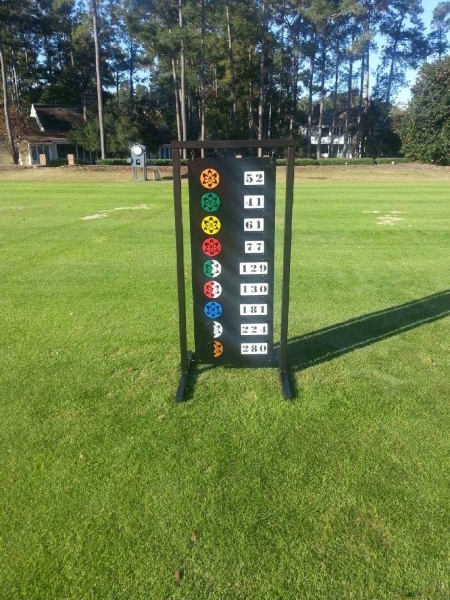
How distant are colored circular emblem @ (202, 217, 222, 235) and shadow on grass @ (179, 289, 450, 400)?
4.83 feet

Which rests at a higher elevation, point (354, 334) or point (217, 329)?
point (217, 329)

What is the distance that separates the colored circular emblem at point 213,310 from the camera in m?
4.29

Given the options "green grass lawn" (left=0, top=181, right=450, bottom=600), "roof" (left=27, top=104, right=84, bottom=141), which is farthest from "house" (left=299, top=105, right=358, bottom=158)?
"green grass lawn" (left=0, top=181, right=450, bottom=600)

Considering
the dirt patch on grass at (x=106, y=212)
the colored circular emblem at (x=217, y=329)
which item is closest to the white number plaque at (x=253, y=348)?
the colored circular emblem at (x=217, y=329)

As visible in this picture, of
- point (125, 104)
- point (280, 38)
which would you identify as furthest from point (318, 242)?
point (280, 38)

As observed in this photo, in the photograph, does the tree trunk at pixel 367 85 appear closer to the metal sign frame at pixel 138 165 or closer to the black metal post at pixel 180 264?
the metal sign frame at pixel 138 165

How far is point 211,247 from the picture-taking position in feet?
13.4

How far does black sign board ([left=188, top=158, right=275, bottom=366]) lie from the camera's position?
12.7ft

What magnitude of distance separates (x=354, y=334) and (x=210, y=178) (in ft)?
9.01

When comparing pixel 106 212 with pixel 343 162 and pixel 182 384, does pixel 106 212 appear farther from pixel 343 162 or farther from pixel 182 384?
pixel 343 162

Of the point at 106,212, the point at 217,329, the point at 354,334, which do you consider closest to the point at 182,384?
the point at 217,329

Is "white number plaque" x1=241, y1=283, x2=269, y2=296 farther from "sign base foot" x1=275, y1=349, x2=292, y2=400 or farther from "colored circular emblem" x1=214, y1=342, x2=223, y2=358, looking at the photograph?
"sign base foot" x1=275, y1=349, x2=292, y2=400

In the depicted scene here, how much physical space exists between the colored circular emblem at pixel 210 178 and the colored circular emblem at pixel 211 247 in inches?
18.5

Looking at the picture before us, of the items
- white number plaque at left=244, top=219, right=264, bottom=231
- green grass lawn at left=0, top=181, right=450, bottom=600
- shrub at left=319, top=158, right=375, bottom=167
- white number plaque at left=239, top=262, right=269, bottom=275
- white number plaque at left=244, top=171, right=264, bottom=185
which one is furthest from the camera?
shrub at left=319, top=158, right=375, bottom=167
